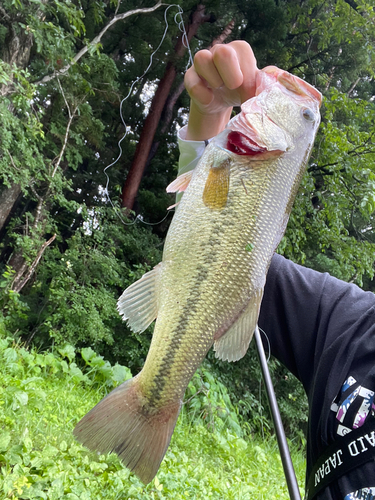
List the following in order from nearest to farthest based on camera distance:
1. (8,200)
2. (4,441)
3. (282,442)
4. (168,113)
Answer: (282,442) → (4,441) → (8,200) → (168,113)

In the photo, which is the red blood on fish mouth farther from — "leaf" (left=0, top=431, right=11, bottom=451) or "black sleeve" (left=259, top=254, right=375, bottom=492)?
"leaf" (left=0, top=431, right=11, bottom=451)

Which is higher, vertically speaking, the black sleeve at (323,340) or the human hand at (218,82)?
the human hand at (218,82)

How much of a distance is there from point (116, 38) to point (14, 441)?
8.78 metres

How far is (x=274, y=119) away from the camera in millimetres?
1410

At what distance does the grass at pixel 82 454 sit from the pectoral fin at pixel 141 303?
1550 millimetres

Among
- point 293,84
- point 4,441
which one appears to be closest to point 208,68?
point 293,84

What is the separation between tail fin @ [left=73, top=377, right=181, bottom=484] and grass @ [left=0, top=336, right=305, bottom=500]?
142cm

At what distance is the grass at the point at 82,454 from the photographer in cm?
224

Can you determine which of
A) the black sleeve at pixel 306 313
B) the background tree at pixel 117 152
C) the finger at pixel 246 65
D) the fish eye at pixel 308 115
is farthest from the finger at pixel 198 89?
the background tree at pixel 117 152

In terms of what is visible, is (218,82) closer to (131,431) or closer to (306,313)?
(306,313)

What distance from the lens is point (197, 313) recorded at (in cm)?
116

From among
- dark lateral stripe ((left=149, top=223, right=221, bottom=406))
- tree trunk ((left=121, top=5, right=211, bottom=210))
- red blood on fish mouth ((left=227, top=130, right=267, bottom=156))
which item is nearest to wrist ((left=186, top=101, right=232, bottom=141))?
red blood on fish mouth ((left=227, top=130, right=267, bottom=156))

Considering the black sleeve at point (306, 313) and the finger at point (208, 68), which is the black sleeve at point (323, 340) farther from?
the finger at point (208, 68)

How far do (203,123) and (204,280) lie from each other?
759mm
